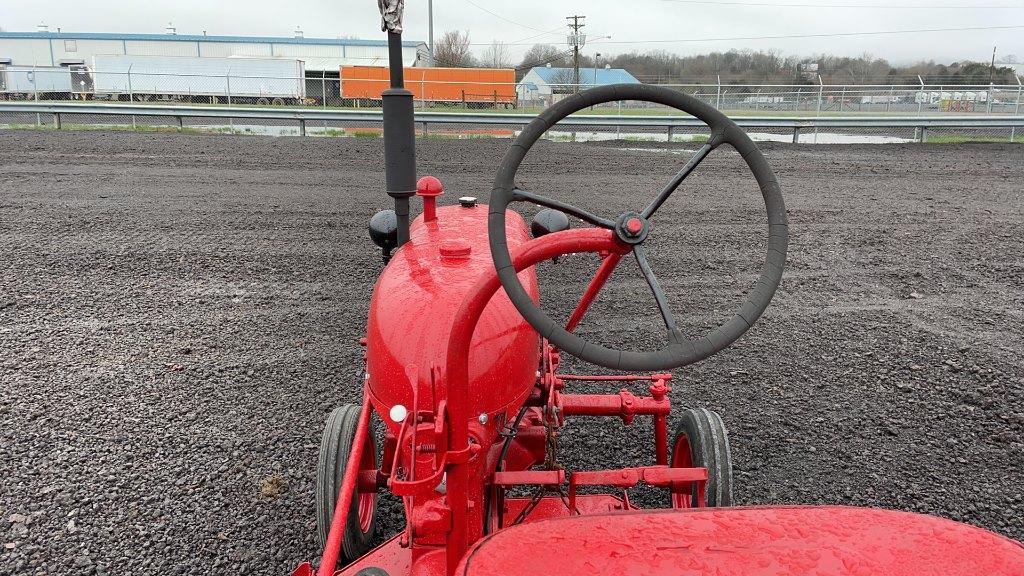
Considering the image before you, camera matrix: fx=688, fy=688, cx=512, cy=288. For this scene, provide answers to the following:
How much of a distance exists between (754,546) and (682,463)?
167cm

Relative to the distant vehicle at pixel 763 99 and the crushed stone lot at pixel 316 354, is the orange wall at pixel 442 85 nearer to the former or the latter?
the distant vehicle at pixel 763 99

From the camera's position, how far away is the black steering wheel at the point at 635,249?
53.1 inches

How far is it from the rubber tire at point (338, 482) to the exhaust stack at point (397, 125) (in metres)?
0.82

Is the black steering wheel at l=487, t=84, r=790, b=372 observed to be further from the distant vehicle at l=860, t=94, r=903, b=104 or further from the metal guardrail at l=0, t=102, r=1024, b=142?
the distant vehicle at l=860, t=94, r=903, b=104

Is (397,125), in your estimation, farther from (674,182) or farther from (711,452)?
(711,452)

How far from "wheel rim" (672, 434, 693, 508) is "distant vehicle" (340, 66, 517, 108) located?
19458 mm

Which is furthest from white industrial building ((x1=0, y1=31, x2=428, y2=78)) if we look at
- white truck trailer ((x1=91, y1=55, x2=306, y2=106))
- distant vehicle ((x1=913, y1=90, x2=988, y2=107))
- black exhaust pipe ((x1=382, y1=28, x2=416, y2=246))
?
black exhaust pipe ((x1=382, y1=28, x2=416, y2=246))

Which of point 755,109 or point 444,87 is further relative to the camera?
point 444,87

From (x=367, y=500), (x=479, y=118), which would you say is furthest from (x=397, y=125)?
(x=479, y=118)

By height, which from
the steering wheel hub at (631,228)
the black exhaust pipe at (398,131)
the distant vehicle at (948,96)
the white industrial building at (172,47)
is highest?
the white industrial building at (172,47)

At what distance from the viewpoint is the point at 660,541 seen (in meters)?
1.19

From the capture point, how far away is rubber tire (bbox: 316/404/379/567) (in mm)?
2236

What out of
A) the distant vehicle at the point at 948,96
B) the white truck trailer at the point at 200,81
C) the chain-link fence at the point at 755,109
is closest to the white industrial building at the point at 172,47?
the white truck trailer at the point at 200,81

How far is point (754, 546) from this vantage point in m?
1.17
